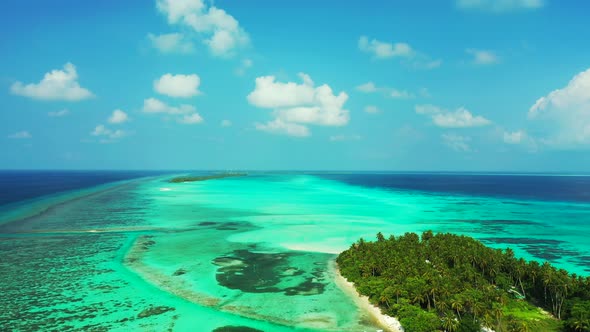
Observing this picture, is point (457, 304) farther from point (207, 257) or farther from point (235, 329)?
point (207, 257)

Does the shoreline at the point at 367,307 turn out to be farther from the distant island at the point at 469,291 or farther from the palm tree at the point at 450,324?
the palm tree at the point at 450,324

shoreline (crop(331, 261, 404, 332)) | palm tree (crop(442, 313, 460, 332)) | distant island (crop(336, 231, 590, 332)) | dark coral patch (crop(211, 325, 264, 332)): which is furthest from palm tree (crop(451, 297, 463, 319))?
dark coral patch (crop(211, 325, 264, 332))

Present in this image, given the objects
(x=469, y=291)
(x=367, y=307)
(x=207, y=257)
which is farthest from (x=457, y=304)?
(x=207, y=257)

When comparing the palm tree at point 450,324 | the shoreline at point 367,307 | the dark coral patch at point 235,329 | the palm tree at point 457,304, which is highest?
the palm tree at point 457,304

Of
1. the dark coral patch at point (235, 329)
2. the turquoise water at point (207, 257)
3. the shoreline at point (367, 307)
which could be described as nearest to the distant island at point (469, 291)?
the shoreline at point (367, 307)

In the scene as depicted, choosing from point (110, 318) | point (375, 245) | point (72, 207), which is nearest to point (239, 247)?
point (375, 245)
